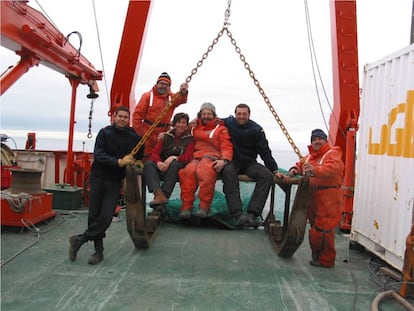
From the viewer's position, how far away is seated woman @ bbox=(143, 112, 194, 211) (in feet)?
15.8

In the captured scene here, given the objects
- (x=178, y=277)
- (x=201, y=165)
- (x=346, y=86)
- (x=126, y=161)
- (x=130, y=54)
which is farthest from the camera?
(x=130, y=54)

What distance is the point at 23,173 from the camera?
5758 millimetres

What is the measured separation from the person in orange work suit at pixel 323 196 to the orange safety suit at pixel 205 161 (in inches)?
45.8

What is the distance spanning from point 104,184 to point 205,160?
53.4 inches

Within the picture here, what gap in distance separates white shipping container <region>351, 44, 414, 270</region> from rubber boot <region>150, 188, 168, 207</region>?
260 cm

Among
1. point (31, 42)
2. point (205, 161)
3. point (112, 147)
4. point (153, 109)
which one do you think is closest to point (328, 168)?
point (205, 161)

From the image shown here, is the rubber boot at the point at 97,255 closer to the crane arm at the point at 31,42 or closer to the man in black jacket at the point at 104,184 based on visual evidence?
the man in black jacket at the point at 104,184

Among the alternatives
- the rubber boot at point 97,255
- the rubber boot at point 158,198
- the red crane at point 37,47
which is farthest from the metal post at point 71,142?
the rubber boot at point 97,255

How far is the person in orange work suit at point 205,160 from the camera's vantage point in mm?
4876

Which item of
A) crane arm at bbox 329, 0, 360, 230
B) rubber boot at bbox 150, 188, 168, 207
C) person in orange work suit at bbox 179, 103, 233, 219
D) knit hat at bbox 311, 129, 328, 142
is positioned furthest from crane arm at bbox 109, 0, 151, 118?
knit hat at bbox 311, 129, 328, 142

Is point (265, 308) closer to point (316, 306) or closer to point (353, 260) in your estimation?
point (316, 306)

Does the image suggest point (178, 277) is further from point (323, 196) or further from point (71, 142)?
point (71, 142)

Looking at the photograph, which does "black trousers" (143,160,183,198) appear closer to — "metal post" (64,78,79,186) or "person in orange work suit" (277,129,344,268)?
"person in orange work suit" (277,129,344,268)

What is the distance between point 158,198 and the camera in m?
4.63
